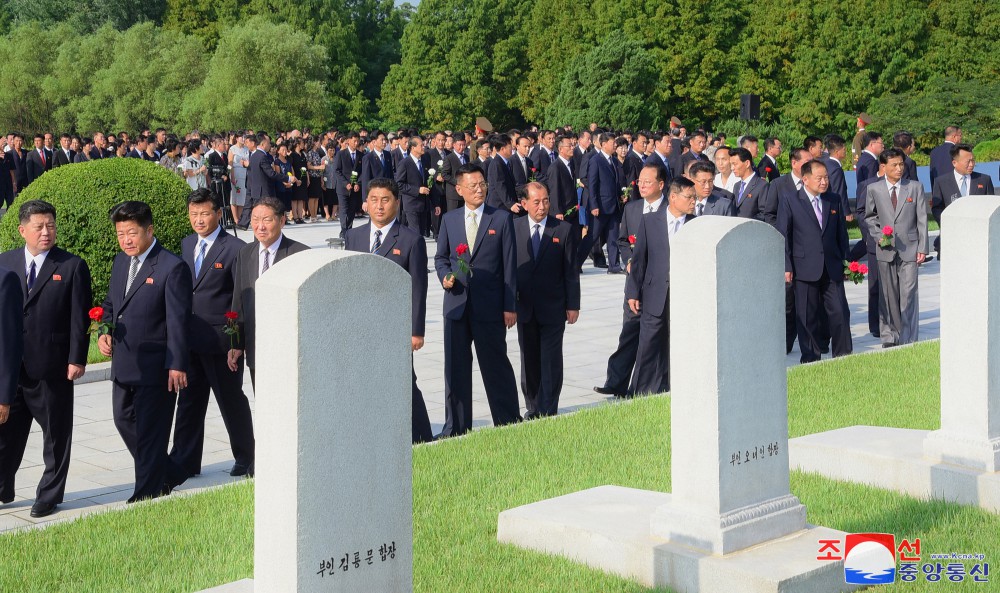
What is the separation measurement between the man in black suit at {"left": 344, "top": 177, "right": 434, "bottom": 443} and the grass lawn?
2.17ft

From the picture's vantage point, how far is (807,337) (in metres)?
12.3

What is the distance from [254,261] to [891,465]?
4.31 meters

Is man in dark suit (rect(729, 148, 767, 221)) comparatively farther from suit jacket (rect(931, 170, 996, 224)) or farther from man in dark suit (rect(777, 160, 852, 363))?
suit jacket (rect(931, 170, 996, 224))

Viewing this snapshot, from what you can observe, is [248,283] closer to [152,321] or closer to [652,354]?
[152,321]

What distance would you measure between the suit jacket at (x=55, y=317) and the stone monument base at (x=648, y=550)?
3327 millimetres

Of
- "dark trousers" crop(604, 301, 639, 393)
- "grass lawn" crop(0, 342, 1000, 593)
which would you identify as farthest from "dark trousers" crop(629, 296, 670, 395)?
"grass lawn" crop(0, 342, 1000, 593)

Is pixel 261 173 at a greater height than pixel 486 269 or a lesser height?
greater

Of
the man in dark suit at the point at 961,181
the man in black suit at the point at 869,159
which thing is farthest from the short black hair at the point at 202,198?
the man in black suit at the point at 869,159

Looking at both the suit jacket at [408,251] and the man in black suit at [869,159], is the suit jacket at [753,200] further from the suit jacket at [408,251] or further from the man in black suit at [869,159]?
the suit jacket at [408,251]

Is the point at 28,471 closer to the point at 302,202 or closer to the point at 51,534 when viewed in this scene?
the point at 51,534

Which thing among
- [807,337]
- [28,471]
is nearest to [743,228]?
[28,471]

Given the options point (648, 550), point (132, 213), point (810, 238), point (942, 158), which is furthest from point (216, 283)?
point (942, 158)

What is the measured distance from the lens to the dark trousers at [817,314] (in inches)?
487

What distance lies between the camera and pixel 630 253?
11.4 m
